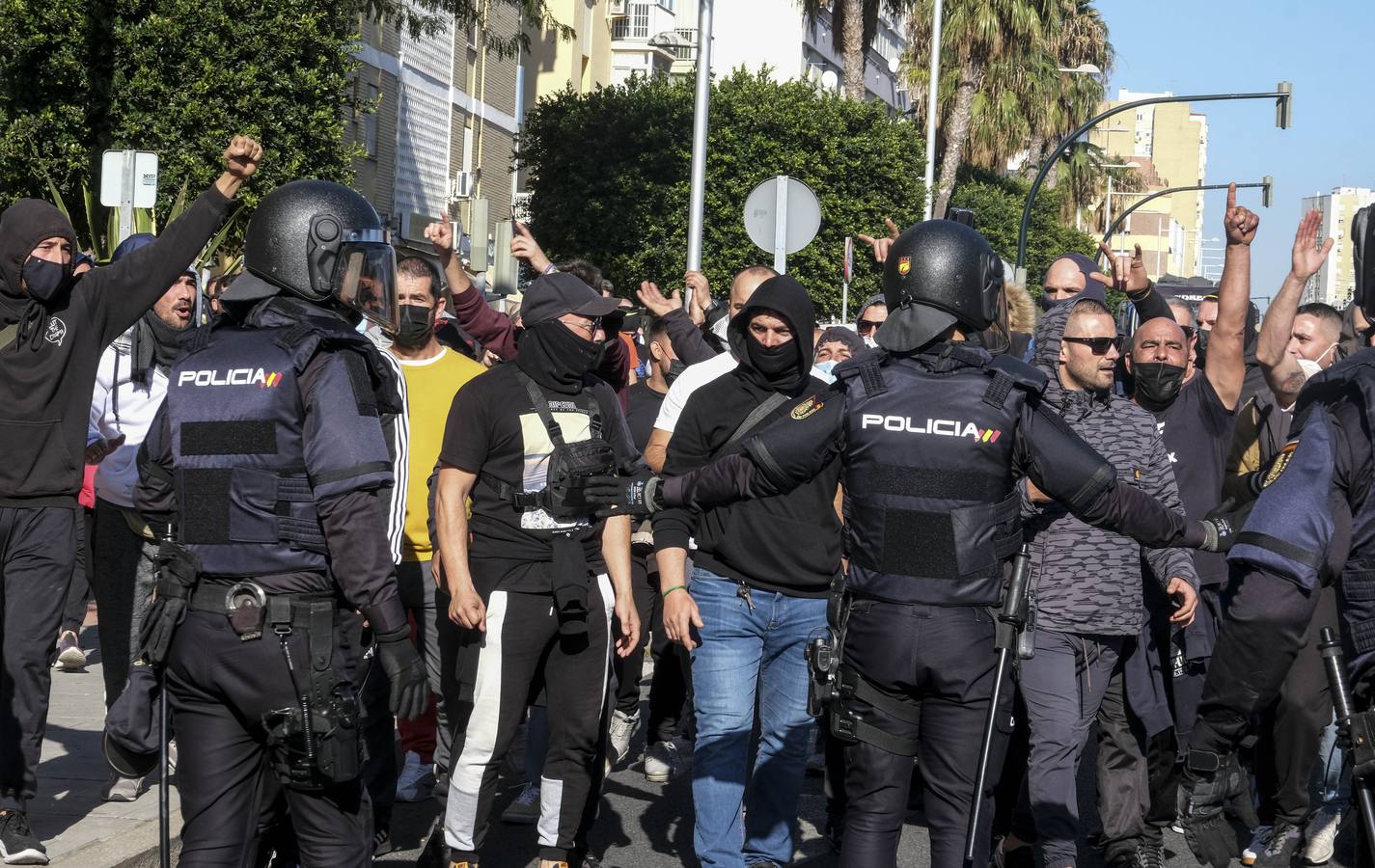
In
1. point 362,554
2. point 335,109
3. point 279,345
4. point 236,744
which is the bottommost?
point 236,744

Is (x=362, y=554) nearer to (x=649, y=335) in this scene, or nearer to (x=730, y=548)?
(x=730, y=548)

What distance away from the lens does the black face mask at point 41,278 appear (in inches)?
229

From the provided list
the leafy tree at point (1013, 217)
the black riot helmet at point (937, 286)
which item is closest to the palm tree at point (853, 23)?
the leafy tree at point (1013, 217)

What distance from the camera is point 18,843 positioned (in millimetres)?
5613

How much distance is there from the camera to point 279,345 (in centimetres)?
421

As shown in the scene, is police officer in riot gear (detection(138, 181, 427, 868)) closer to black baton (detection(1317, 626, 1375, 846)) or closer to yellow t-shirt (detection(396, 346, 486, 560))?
black baton (detection(1317, 626, 1375, 846))

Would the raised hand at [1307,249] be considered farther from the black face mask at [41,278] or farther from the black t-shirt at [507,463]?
the black face mask at [41,278]

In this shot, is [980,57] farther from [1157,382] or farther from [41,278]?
[41,278]

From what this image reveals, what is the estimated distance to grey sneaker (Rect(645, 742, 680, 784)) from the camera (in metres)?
7.89

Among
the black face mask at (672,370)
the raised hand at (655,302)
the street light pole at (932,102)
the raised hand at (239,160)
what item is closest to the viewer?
the raised hand at (239,160)

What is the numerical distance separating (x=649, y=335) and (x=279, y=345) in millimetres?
4632

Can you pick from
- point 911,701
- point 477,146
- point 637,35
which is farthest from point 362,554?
point 637,35

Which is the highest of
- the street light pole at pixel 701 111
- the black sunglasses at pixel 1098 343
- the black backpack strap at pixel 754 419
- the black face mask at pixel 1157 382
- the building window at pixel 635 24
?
the building window at pixel 635 24

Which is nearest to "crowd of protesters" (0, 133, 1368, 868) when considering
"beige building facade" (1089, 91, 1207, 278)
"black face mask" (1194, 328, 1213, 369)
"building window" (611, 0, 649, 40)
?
"black face mask" (1194, 328, 1213, 369)
